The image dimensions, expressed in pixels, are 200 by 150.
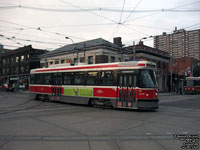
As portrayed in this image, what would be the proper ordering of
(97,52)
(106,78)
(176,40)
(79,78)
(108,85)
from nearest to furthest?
(108,85), (106,78), (79,78), (176,40), (97,52)

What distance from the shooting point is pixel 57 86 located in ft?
56.5

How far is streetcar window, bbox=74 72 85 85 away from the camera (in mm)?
15133

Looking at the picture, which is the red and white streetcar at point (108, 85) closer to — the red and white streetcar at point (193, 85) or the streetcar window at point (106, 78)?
the streetcar window at point (106, 78)

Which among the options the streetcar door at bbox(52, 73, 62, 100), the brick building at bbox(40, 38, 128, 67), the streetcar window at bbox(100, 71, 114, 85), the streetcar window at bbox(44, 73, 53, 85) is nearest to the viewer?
the streetcar window at bbox(100, 71, 114, 85)

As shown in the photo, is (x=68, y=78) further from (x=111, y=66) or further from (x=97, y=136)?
(x=97, y=136)

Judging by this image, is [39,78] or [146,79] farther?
[39,78]

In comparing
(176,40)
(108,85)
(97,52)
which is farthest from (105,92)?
(176,40)

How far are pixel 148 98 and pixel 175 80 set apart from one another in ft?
136

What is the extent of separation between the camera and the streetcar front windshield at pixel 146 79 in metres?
12.1

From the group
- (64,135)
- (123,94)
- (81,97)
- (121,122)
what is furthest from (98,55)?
(64,135)

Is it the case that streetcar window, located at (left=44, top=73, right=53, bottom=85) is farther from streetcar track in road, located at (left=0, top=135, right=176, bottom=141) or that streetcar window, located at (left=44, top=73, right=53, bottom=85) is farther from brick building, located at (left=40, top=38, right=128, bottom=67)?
brick building, located at (left=40, top=38, right=128, bottom=67)

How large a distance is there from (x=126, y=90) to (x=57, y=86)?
7215 mm

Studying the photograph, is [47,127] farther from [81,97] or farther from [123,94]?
[81,97]

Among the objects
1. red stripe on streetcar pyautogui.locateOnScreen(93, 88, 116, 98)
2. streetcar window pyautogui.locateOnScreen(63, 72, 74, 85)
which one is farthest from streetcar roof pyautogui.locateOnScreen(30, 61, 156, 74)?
red stripe on streetcar pyautogui.locateOnScreen(93, 88, 116, 98)
